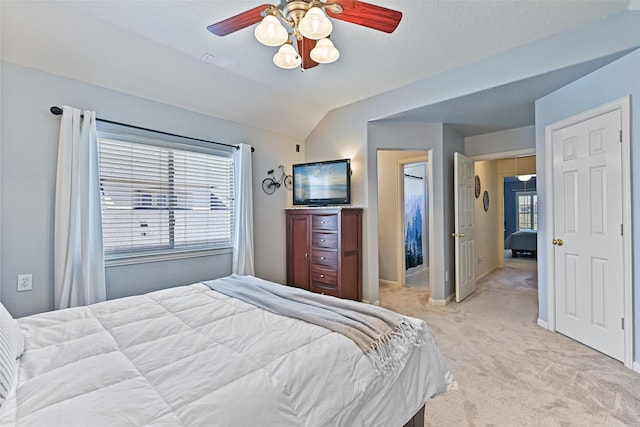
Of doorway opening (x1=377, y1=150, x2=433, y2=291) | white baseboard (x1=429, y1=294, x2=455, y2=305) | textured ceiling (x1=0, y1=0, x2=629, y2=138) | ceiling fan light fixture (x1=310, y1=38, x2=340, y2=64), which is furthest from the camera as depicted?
doorway opening (x1=377, y1=150, x2=433, y2=291)

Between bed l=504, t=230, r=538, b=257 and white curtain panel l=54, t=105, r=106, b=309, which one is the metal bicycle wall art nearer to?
white curtain panel l=54, t=105, r=106, b=309

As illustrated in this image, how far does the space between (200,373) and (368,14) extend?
1.73 m

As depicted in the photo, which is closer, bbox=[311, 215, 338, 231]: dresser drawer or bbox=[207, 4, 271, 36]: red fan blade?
bbox=[207, 4, 271, 36]: red fan blade

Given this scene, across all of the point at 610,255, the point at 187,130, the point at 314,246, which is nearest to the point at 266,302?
the point at 314,246

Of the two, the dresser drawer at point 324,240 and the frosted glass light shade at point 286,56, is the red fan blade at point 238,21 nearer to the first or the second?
the frosted glass light shade at point 286,56

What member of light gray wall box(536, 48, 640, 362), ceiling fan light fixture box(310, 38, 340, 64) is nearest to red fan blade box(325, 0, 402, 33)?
ceiling fan light fixture box(310, 38, 340, 64)

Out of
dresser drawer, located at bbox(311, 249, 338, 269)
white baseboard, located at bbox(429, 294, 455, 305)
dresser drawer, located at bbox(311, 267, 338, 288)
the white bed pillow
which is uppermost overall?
the white bed pillow

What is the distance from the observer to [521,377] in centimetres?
215

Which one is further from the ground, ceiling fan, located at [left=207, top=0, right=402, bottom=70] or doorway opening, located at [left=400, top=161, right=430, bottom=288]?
ceiling fan, located at [left=207, top=0, right=402, bottom=70]

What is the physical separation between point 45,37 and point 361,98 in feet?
9.66

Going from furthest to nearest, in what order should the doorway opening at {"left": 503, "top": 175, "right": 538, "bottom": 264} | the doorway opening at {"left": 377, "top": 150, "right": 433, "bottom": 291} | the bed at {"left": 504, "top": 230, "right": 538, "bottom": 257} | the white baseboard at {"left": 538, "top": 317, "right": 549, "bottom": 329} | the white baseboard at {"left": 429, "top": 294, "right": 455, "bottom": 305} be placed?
the doorway opening at {"left": 503, "top": 175, "right": 538, "bottom": 264} < the bed at {"left": 504, "top": 230, "right": 538, "bottom": 257} < the doorway opening at {"left": 377, "top": 150, "right": 433, "bottom": 291} < the white baseboard at {"left": 429, "top": 294, "right": 455, "bottom": 305} < the white baseboard at {"left": 538, "top": 317, "right": 549, "bottom": 329}

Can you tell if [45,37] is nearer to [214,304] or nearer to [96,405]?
[214,304]

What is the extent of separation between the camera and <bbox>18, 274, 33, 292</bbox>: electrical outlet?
2213 millimetres

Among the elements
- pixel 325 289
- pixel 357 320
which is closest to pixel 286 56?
pixel 357 320
